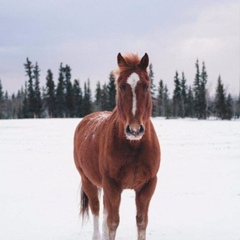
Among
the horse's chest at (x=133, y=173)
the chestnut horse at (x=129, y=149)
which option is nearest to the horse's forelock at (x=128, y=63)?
the chestnut horse at (x=129, y=149)

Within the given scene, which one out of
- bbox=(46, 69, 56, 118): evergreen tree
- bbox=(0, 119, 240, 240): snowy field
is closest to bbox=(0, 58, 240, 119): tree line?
bbox=(46, 69, 56, 118): evergreen tree

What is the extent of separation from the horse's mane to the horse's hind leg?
2277mm

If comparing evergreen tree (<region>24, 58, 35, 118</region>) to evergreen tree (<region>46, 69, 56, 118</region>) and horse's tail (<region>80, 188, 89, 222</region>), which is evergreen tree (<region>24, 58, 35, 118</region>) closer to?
evergreen tree (<region>46, 69, 56, 118</region>)

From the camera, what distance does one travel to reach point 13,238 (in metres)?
5.25

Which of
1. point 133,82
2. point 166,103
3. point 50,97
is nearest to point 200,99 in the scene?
point 166,103

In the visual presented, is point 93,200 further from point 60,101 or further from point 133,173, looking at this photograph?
point 60,101

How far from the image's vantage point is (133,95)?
3422mm

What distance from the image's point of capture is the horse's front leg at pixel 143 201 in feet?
13.1

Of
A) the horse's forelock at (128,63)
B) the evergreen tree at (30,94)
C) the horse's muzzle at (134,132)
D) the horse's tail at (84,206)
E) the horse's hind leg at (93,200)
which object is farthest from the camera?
the evergreen tree at (30,94)

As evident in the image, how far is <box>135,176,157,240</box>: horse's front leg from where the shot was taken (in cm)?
401

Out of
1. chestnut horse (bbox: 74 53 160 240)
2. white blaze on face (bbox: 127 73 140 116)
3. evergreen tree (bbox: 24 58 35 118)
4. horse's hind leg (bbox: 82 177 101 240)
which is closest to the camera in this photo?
white blaze on face (bbox: 127 73 140 116)

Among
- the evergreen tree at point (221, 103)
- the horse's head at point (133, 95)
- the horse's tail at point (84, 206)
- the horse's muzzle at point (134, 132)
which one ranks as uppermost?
the evergreen tree at point (221, 103)

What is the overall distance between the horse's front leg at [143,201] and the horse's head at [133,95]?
911 millimetres

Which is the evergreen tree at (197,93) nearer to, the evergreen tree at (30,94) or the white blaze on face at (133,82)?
the evergreen tree at (30,94)
